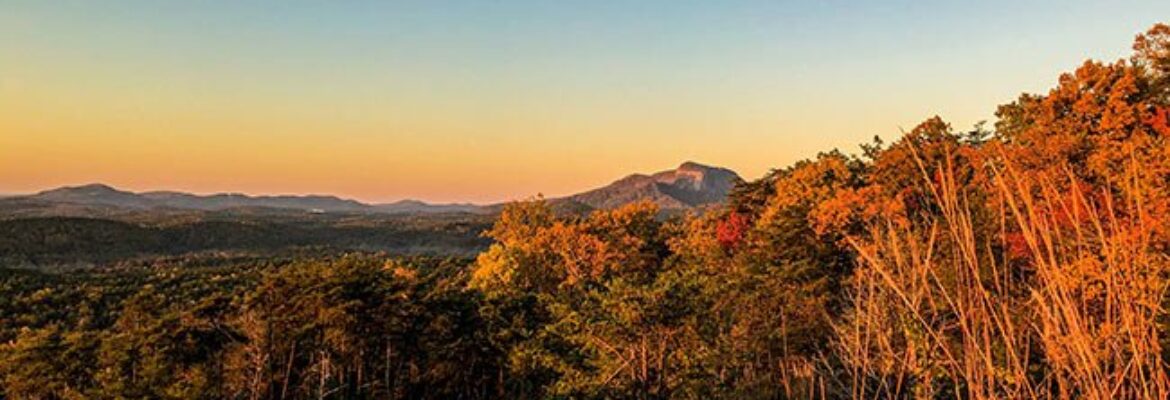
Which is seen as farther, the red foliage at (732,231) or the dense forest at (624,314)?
the red foliage at (732,231)

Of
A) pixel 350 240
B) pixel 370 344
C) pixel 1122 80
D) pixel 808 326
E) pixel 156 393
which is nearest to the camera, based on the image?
pixel 156 393

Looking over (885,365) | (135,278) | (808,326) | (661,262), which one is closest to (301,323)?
(808,326)

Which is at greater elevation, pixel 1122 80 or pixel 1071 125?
pixel 1122 80

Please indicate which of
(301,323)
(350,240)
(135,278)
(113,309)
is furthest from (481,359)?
(350,240)

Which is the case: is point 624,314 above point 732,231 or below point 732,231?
below

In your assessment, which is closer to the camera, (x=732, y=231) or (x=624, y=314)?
(x=624, y=314)

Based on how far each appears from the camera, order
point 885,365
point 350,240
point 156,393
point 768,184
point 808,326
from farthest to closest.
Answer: point 350,240 → point 768,184 → point 808,326 → point 156,393 → point 885,365

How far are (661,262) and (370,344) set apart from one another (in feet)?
96.4

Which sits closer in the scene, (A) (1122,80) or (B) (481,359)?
(A) (1122,80)

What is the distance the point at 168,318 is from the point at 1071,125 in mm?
42669

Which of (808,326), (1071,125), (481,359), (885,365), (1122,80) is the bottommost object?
(481,359)

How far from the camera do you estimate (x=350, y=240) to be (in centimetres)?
17262

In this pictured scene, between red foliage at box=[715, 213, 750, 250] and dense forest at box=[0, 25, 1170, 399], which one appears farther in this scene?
red foliage at box=[715, 213, 750, 250]

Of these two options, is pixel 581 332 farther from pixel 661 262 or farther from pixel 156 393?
pixel 661 262
